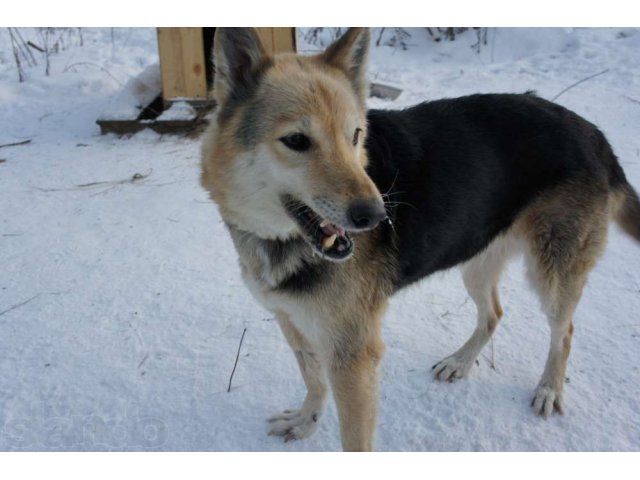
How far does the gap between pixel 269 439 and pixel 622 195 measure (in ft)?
7.32

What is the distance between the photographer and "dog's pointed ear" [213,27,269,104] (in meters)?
1.95

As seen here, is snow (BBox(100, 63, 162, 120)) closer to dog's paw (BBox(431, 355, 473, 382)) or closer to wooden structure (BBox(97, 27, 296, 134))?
wooden structure (BBox(97, 27, 296, 134))

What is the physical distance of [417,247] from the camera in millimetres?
2205

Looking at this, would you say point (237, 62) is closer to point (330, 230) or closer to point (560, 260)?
point (330, 230)

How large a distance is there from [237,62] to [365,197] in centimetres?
84

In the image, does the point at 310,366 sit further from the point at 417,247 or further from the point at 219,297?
the point at 219,297

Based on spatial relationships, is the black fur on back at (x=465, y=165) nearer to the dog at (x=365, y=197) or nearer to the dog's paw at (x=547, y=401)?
the dog at (x=365, y=197)

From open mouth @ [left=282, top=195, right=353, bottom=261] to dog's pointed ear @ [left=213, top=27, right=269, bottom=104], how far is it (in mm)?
534

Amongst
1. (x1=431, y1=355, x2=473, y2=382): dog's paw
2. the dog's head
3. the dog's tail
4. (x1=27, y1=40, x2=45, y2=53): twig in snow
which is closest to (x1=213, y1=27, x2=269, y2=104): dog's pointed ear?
the dog's head

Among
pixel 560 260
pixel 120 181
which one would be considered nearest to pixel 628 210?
pixel 560 260

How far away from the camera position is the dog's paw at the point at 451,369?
109 inches

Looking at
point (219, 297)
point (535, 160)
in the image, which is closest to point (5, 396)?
point (219, 297)

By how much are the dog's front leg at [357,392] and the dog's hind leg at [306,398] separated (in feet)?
1.21

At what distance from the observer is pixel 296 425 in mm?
2467
